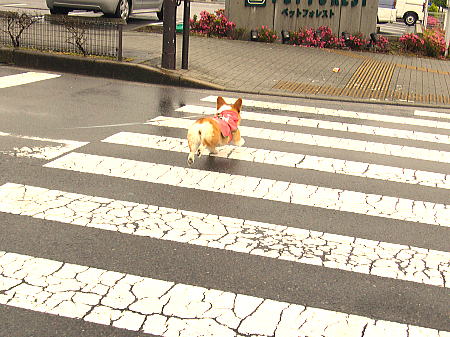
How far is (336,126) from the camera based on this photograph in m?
10.3

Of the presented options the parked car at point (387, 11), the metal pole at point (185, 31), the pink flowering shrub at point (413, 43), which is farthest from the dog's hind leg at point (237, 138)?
the parked car at point (387, 11)

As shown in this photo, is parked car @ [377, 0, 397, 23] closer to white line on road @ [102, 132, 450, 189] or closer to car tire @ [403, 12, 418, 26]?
car tire @ [403, 12, 418, 26]

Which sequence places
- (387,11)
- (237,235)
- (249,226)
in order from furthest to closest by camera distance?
(387,11)
(249,226)
(237,235)

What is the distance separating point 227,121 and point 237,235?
2452 millimetres

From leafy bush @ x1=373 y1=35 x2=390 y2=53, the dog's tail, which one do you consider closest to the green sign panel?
leafy bush @ x1=373 y1=35 x2=390 y2=53

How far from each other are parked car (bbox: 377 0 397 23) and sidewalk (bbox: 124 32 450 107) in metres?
16.2

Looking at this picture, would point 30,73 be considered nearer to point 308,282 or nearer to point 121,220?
point 121,220

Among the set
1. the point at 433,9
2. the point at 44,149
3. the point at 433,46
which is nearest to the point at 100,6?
the point at 433,46

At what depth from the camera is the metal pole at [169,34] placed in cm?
1303

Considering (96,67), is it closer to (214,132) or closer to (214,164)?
(214,164)

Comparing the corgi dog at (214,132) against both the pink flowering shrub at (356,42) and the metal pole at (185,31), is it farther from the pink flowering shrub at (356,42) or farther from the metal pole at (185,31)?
the pink flowering shrub at (356,42)

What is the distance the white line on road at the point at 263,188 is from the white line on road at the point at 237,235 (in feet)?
2.51

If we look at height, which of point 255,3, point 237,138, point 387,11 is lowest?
point 237,138

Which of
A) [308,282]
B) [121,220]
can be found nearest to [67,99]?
[121,220]
